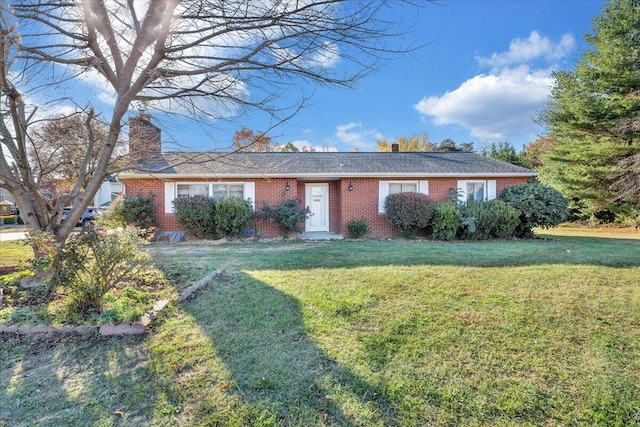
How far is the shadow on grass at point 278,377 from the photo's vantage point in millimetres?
2304

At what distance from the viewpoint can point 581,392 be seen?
2.51 m

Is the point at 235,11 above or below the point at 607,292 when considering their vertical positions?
above

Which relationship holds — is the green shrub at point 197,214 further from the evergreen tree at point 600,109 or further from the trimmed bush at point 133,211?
the evergreen tree at point 600,109

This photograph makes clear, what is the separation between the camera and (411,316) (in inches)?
147

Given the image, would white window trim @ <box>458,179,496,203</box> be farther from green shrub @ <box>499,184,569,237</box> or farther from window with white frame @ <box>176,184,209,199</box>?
window with white frame @ <box>176,184,209,199</box>

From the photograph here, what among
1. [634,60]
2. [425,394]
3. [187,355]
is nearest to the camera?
[425,394]

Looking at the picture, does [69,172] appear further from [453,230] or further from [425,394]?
[453,230]

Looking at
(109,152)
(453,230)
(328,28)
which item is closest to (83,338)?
(109,152)

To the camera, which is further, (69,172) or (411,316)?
(69,172)

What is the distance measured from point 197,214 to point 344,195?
5.37 metres

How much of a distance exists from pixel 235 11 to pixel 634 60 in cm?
2162

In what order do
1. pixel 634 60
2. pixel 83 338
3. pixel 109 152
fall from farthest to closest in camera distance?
pixel 634 60, pixel 109 152, pixel 83 338

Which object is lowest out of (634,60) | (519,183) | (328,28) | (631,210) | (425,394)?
(425,394)

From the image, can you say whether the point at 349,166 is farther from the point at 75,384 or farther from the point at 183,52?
the point at 75,384
